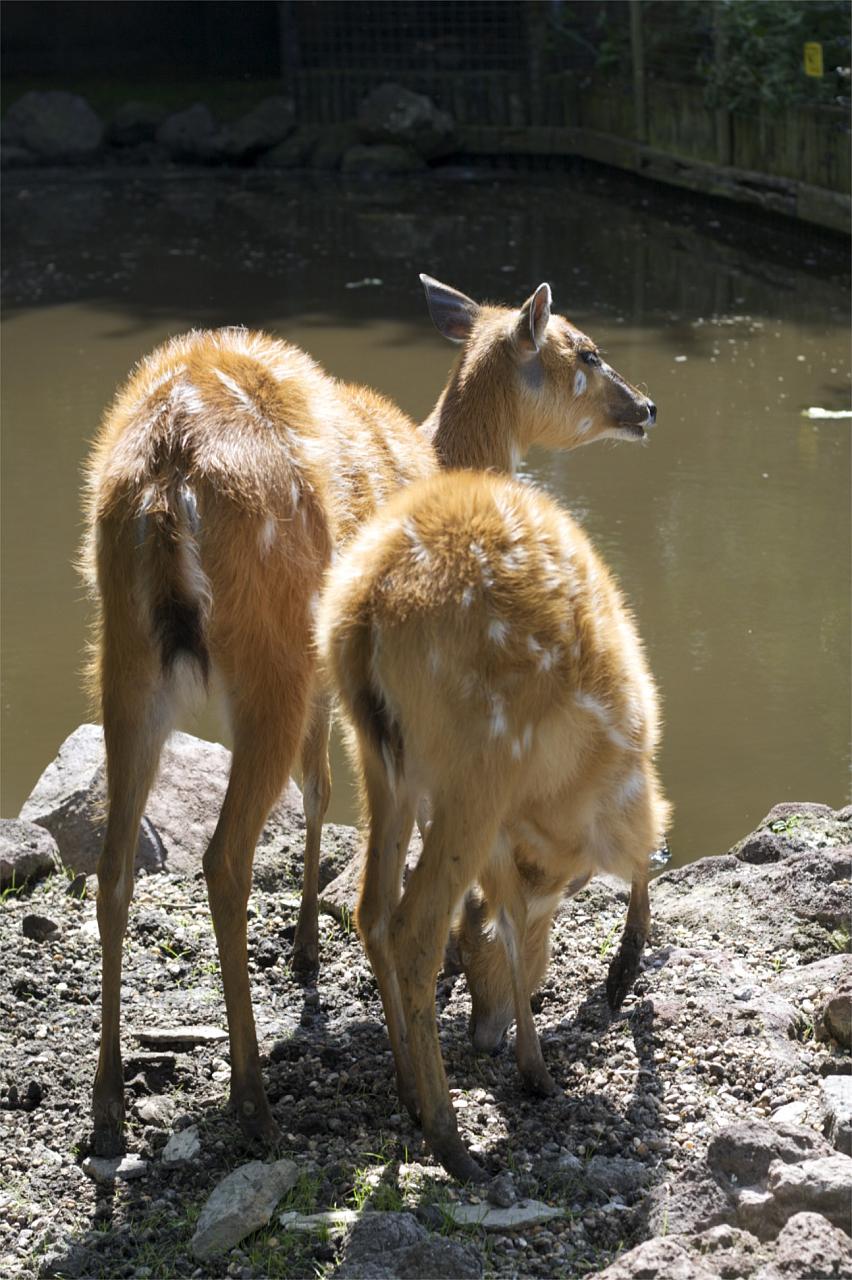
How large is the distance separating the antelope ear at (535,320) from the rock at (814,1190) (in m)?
2.57

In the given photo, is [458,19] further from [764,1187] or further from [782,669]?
[764,1187]

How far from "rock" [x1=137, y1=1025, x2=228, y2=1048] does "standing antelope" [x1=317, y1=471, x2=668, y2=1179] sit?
19.9 inches

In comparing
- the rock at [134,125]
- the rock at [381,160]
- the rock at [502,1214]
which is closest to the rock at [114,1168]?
the rock at [502,1214]

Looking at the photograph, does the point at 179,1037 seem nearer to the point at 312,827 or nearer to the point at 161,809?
the point at 312,827

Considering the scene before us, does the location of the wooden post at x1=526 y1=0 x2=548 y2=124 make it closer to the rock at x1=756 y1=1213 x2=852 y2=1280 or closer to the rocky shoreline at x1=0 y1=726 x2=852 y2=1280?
the rocky shoreline at x1=0 y1=726 x2=852 y2=1280

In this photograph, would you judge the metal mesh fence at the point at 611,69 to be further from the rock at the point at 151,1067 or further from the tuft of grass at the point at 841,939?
the rock at the point at 151,1067

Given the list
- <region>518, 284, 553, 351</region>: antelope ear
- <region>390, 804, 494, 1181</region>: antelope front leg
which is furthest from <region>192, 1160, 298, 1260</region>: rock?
<region>518, 284, 553, 351</region>: antelope ear

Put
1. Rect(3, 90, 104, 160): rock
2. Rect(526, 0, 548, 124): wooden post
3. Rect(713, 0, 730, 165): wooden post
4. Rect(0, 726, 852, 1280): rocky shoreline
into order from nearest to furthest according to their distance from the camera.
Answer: Rect(0, 726, 852, 1280): rocky shoreline
Rect(713, 0, 730, 165): wooden post
Rect(526, 0, 548, 124): wooden post
Rect(3, 90, 104, 160): rock

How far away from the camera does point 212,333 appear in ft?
12.7

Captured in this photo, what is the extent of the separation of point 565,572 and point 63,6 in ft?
63.7

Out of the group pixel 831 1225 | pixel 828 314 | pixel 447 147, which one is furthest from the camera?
pixel 447 147

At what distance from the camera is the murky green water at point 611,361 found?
5.57m

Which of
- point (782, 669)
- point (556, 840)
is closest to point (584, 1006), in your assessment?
point (556, 840)

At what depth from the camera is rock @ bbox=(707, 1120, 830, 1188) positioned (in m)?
2.77
